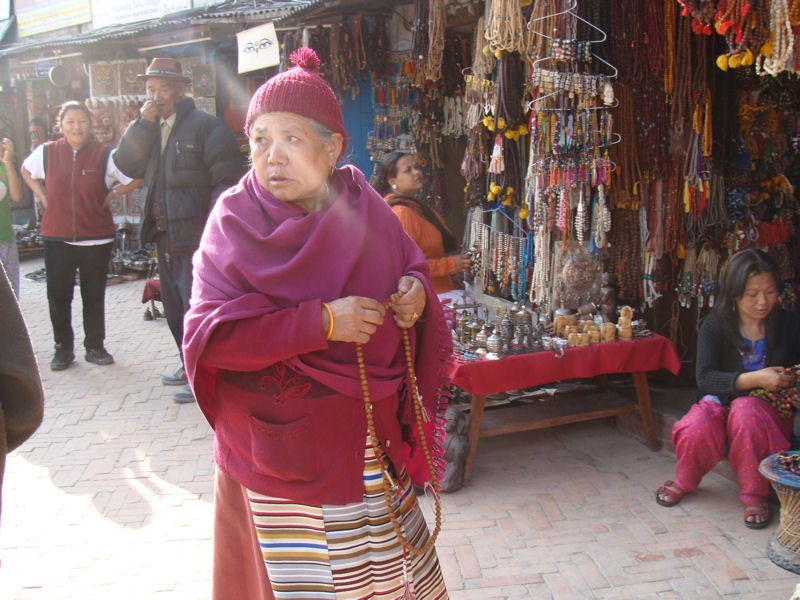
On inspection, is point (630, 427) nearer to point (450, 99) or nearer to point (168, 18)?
point (450, 99)

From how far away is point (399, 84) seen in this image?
7.97 meters

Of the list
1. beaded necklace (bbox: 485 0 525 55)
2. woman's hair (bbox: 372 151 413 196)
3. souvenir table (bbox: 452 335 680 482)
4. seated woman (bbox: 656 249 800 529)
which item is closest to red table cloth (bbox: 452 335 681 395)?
souvenir table (bbox: 452 335 680 482)

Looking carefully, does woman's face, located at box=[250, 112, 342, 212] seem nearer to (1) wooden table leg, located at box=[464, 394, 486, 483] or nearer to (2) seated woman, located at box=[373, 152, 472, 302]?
(1) wooden table leg, located at box=[464, 394, 486, 483]

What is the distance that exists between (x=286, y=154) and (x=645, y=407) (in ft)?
10.8

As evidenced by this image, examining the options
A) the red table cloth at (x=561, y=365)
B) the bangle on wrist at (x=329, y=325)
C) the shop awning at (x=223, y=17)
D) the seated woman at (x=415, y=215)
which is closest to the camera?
the bangle on wrist at (x=329, y=325)

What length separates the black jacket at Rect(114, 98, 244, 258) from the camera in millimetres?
5109

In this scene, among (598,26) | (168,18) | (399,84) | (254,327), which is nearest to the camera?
(254,327)

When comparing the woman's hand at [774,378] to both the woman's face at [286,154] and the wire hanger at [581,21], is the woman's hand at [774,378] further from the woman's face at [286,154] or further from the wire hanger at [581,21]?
the woman's face at [286,154]

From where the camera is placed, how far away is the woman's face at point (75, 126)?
606 cm

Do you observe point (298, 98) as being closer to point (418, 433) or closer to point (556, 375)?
point (418, 433)

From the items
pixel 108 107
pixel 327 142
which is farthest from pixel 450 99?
pixel 108 107

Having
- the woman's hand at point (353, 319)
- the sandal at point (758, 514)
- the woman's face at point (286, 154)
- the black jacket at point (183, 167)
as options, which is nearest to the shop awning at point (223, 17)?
the black jacket at point (183, 167)

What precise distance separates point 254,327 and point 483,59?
3.78 m

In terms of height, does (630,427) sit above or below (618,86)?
below
